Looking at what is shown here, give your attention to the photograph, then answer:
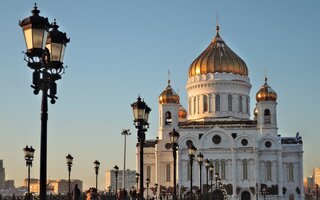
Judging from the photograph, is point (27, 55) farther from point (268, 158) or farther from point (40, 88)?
point (268, 158)

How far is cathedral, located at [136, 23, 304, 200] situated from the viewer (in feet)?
249

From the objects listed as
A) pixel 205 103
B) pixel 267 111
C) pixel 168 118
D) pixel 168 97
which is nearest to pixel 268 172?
pixel 267 111

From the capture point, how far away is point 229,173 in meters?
76.2

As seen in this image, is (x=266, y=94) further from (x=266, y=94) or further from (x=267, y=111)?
(x=267, y=111)

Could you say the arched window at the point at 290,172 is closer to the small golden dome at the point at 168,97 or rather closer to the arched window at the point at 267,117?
the arched window at the point at 267,117

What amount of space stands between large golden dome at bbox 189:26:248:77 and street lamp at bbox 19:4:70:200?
71420mm

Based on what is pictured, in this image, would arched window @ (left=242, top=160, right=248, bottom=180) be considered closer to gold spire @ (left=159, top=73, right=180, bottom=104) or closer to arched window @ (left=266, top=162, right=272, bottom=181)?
arched window @ (left=266, top=162, right=272, bottom=181)

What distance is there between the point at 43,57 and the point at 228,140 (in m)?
67.7

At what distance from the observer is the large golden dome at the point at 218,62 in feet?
271

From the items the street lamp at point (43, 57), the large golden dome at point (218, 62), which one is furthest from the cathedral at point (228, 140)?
the street lamp at point (43, 57)

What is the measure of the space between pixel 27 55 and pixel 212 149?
6753 cm

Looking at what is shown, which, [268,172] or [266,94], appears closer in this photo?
[268,172]

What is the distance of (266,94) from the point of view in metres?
78.6

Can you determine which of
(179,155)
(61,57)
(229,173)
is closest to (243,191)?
(229,173)
